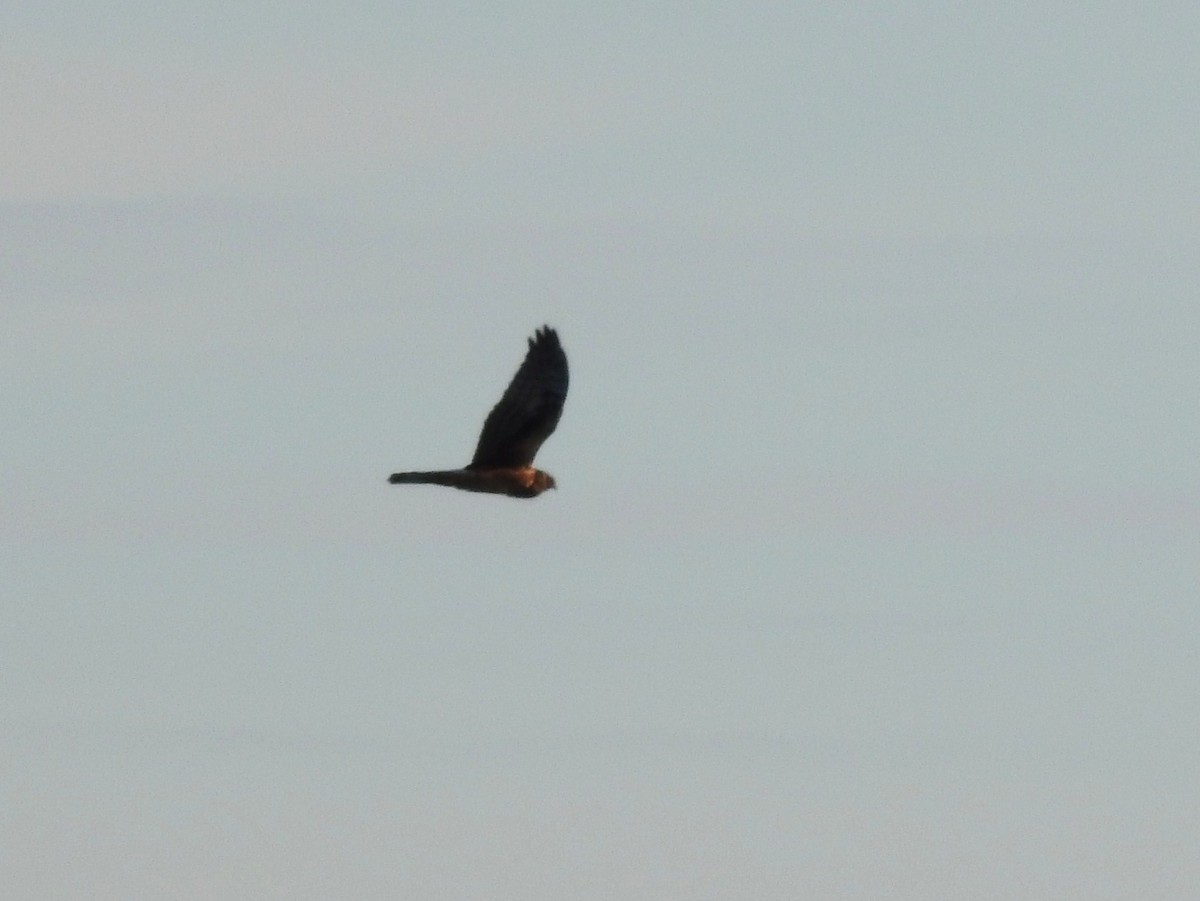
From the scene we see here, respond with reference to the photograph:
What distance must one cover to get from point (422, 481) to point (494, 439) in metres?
2.24

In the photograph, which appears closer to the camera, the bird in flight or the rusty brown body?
the rusty brown body

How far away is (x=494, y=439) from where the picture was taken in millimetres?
43719

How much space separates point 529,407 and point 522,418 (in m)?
0.23

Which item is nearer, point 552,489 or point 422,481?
point 422,481

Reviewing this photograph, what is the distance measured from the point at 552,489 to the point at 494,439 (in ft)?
8.44

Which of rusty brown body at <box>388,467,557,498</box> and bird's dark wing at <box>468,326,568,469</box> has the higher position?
Result: bird's dark wing at <box>468,326,568,469</box>

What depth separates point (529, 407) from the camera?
43531 millimetres

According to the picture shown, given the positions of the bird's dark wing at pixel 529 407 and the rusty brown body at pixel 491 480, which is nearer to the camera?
the rusty brown body at pixel 491 480

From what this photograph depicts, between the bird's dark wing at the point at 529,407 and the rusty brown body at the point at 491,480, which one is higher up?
the bird's dark wing at the point at 529,407

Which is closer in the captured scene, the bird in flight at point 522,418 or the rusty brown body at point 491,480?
the rusty brown body at point 491,480

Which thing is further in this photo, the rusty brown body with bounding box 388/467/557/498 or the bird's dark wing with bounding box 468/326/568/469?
the bird's dark wing with bounding box 468/326/568/469

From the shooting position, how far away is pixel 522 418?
43.5m

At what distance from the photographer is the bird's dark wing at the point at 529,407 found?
143ft

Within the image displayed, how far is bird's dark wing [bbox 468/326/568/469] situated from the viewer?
143ft
